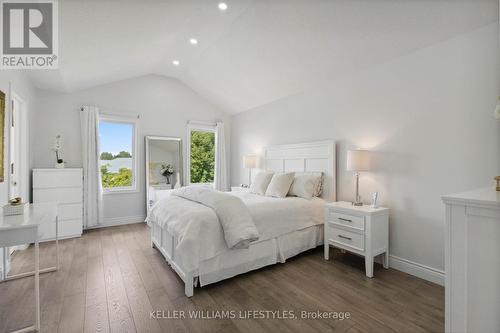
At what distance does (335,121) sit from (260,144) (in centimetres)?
187

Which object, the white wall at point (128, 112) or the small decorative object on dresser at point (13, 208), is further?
the white wall at point (128, 112)

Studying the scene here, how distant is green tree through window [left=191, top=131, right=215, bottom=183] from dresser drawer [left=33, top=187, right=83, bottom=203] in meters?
2.23

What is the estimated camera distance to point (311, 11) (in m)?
2.51

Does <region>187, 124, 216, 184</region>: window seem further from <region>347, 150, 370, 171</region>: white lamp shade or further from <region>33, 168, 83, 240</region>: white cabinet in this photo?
<region>347, 150, 370, 171</region>: white lamp shade

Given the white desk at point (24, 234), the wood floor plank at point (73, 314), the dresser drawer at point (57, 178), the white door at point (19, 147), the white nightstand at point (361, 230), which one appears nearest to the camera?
the white desk at point (24, 234)

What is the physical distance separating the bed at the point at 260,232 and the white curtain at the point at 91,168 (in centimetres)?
174

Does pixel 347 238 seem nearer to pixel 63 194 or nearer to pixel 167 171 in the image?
pixel 167 171

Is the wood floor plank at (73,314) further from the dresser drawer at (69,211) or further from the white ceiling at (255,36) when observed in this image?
the white ceiling at (255,36)

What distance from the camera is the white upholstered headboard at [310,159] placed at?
336 cm

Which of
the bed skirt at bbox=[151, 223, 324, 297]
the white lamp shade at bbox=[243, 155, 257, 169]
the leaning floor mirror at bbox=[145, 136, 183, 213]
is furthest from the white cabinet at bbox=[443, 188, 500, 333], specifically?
the leaning floor mirror at bbox=[145, 136, 183, 213]

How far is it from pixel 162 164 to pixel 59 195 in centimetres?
185

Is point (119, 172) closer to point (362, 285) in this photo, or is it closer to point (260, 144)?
point (260, 144)

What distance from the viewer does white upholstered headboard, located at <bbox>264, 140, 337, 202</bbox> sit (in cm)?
336

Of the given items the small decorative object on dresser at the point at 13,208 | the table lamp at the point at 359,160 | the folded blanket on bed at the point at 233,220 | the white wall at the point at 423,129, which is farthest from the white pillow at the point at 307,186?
the small decorative object on dresser at the point at 13,208
